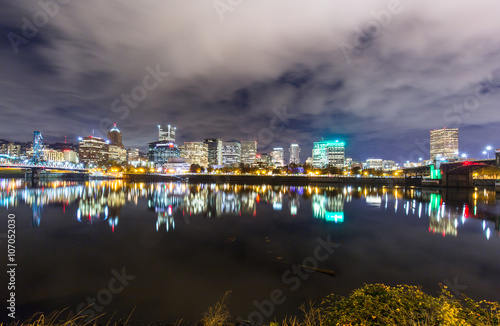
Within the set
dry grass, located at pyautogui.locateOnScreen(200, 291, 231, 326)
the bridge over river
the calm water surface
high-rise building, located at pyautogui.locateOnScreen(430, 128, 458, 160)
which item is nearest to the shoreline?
the bridge over river

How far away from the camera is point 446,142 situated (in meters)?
163

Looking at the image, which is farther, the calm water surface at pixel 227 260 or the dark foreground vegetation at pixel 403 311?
the calm water surface at pixel 227 260

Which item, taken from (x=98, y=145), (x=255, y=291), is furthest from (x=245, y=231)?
(x=98, y=145)

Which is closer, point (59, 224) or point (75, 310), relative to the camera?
point (75, 310)

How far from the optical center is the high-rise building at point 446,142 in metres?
160

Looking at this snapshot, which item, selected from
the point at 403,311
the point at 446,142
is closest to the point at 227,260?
the point at 403,311

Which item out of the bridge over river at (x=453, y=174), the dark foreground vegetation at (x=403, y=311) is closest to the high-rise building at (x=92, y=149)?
the bridge over river at (x=453, y=174)

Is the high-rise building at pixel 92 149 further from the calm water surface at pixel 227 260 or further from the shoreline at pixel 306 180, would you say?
the calm water surface at pixel 227 260

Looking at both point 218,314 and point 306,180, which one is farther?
point 306,180

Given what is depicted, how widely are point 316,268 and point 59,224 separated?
2383 cm

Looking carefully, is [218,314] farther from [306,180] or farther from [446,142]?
[446,142]

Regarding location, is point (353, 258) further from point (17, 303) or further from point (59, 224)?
point (59, 224)

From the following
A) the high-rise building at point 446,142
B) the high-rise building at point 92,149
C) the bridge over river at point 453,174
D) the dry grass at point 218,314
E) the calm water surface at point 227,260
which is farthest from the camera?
the high-rise building at point 92,149

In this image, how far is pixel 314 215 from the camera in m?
28.7
